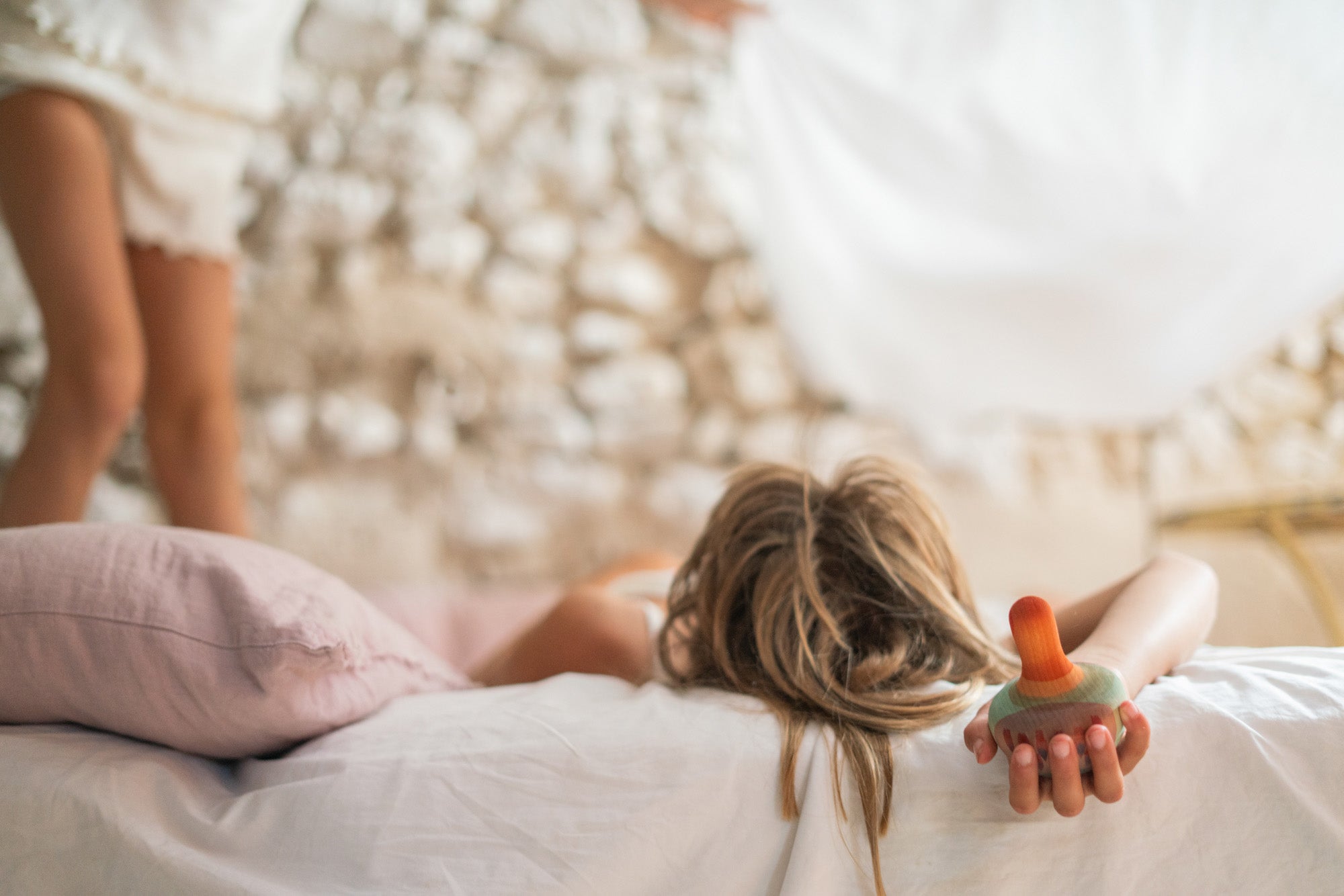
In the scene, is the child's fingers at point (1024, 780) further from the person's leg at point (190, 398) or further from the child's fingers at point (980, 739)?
the person's leg at point (190, 398)

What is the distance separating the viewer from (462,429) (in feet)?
5.68

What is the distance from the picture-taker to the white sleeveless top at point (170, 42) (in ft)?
3.12

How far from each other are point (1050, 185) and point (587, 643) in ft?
3.54

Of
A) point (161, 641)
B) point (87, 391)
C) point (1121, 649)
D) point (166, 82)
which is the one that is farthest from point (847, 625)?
point (166, 82)

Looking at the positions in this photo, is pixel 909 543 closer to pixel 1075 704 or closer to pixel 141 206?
pixel 1075 704

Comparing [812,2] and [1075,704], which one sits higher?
[812,2]

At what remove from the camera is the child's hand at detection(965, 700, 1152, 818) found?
47 cm

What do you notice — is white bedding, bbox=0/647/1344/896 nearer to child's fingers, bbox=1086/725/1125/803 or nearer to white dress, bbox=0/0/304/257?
child's fingers, bbox=1086/725/1125/803

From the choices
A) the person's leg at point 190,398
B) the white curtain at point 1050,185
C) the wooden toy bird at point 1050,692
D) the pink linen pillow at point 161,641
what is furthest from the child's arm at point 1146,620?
the person's leg at point 190,398

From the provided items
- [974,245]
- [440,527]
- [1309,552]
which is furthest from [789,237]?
[1309,552]

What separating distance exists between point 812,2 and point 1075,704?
1265 mm

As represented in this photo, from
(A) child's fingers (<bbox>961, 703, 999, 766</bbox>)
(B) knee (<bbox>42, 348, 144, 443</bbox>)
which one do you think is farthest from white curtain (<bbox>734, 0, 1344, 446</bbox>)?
(A) child's fingers (<bbox>961, 703, 999, 766</bbox>)

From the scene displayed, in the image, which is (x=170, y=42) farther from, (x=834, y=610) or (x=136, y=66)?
(x=834, y=610)

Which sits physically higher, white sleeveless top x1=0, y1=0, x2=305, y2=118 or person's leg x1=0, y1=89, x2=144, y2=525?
white sleeveless top x1=0, y1=0, x2=305, y2=118
